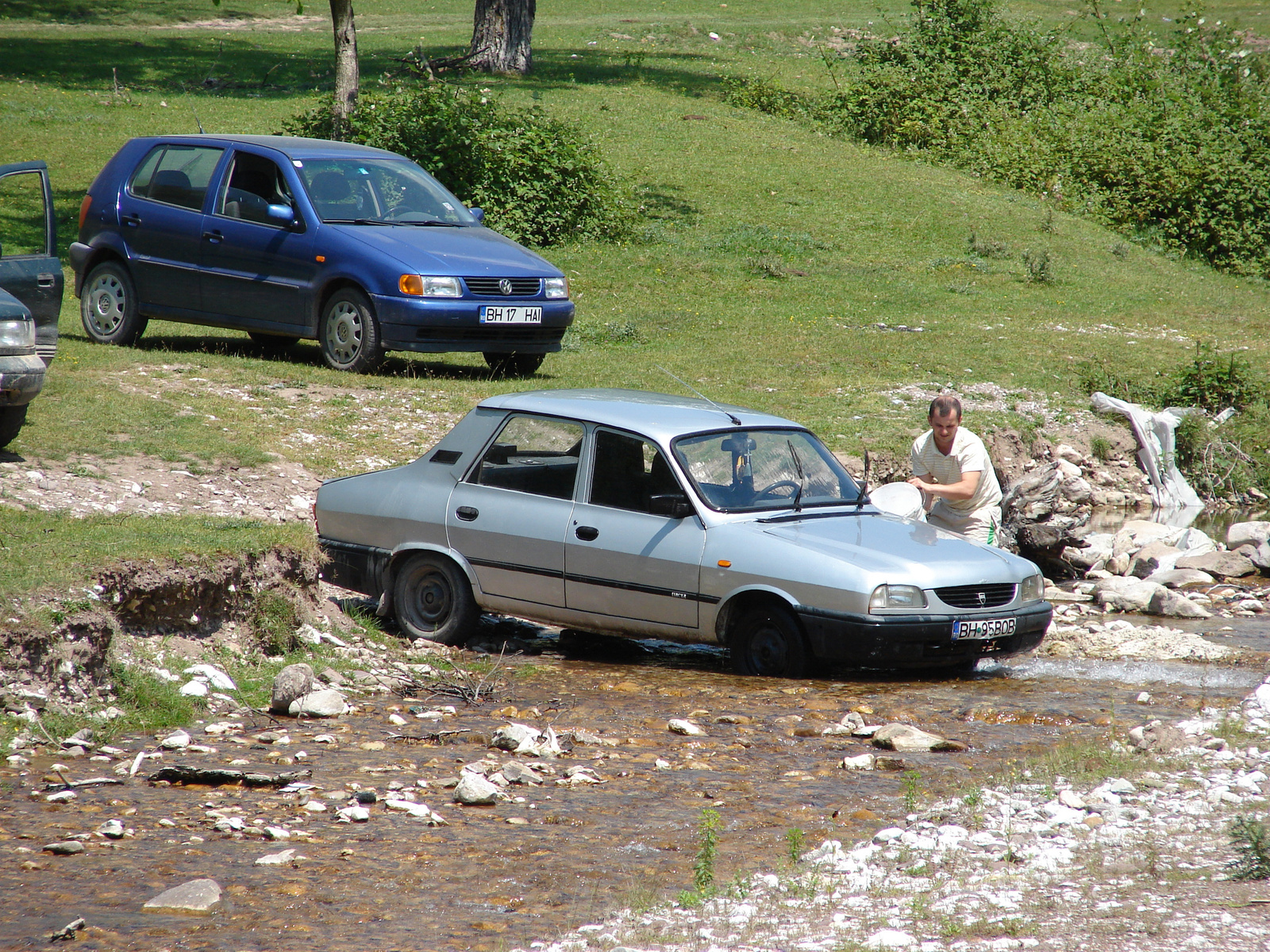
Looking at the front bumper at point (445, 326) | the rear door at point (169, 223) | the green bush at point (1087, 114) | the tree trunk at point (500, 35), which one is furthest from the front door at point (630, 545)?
the tree trunk at point (500, 35)

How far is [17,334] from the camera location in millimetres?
8672

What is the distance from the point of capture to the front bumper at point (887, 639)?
23.1ft

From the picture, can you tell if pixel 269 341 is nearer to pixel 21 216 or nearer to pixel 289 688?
pixel 21 216

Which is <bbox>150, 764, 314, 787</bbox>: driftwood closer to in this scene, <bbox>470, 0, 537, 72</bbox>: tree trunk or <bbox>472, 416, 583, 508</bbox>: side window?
<bbox>472, 416, 583, 508</bbox>: side window

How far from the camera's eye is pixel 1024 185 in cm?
2759

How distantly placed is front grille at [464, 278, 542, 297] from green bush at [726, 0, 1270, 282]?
16917mm

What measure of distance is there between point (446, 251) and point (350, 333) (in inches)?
46.0

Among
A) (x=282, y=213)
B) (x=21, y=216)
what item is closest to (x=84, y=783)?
(x=282, y=213)

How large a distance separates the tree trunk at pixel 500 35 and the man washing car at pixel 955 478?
24.0 m

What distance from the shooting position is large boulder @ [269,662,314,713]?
668 centimetres

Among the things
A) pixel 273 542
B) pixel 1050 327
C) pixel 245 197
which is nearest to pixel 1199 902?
pixel 273 542

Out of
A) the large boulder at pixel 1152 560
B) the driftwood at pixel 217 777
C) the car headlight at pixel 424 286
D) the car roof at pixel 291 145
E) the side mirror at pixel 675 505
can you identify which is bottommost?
the large boulder at pixel 1152 560

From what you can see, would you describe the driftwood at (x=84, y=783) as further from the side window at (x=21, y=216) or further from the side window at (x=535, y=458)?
the side window at (x=21, y=216)

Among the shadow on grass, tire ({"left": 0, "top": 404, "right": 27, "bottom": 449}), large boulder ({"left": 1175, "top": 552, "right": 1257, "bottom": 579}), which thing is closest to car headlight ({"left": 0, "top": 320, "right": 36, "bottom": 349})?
tire ({"left": 0, "top": 404, "right": 27, "bottom": 449})
